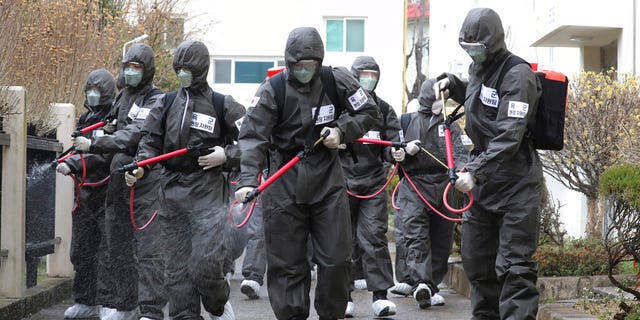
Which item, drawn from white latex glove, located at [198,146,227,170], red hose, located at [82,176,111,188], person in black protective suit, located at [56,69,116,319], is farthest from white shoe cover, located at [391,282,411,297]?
white latex glove, located at [198,146,227,170]

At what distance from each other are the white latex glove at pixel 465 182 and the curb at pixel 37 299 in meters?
3.85

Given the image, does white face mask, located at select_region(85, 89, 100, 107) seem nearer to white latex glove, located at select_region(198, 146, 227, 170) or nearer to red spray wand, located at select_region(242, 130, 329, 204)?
white latex glove, located at select_region(198, 146, 227, 170)

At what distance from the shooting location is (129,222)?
9.14m

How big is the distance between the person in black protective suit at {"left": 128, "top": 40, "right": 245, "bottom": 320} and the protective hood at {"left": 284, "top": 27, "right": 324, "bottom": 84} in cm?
116

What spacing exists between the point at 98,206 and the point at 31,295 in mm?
946

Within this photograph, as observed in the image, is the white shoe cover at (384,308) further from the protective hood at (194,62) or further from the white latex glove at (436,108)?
the protective hood at (194,62)

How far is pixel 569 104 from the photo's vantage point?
40.1 feet

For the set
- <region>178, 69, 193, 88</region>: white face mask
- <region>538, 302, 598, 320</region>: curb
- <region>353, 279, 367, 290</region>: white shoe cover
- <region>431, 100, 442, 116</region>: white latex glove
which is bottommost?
<region>353, 279, 367, 290</region>: white shoe cover

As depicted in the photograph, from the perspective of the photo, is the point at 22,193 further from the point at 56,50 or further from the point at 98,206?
the point at 56,50

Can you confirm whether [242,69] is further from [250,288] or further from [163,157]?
[163,157]

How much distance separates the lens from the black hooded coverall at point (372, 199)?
31.7 feet

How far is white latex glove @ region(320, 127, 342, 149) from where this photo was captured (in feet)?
22.9

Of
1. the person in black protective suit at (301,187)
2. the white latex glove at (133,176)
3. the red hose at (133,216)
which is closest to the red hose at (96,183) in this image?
the red hose at (133,216)

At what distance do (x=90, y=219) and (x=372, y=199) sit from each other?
244 cm
